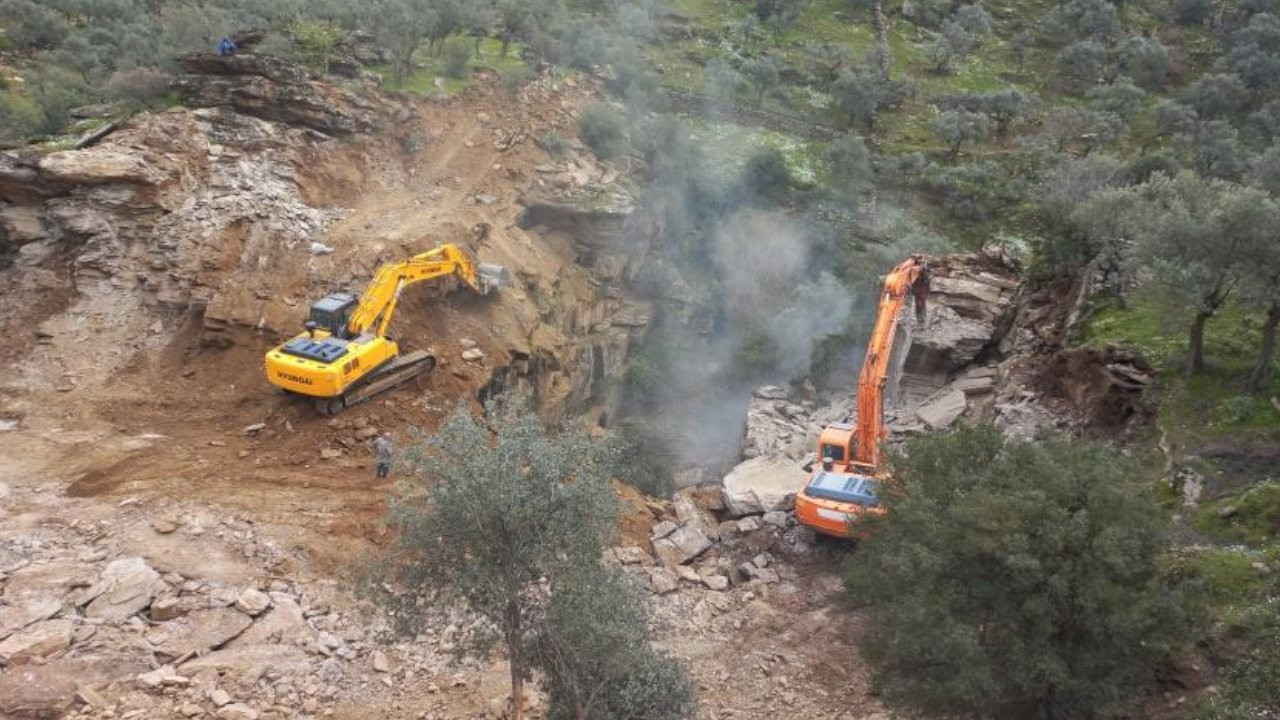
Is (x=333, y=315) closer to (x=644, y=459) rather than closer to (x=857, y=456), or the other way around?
(x=644, y=459)

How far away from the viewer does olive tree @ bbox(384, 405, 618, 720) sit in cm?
992

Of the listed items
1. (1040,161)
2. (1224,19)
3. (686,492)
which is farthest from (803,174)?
(1224,19)

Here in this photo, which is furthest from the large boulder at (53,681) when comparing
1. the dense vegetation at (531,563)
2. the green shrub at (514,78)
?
the green shrub at (514,78)

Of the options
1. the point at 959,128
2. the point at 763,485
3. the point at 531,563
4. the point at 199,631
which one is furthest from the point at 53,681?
the point at 959,128

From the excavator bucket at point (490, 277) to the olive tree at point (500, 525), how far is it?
12.4m

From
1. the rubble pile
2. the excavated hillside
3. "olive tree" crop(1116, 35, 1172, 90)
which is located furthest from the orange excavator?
"olive tree" crop(1116, 35, 1172, 90)

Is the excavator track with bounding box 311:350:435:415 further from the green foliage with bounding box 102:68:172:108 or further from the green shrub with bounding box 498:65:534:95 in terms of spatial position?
the green shrub with bounding box 498:65:534:95

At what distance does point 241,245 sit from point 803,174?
2407 cm

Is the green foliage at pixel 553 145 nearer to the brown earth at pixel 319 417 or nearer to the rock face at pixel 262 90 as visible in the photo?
the brown earth at pixel 319 417

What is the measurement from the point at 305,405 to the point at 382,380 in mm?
1725

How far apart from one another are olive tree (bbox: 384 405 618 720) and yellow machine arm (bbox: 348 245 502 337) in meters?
8.65

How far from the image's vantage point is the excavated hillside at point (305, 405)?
499 inches

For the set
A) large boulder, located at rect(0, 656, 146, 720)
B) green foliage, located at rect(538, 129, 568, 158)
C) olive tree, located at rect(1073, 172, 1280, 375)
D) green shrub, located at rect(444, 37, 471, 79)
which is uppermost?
olive tree, located at rect(1073, 172, 1280, 375)

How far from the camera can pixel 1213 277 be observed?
15617 mm
